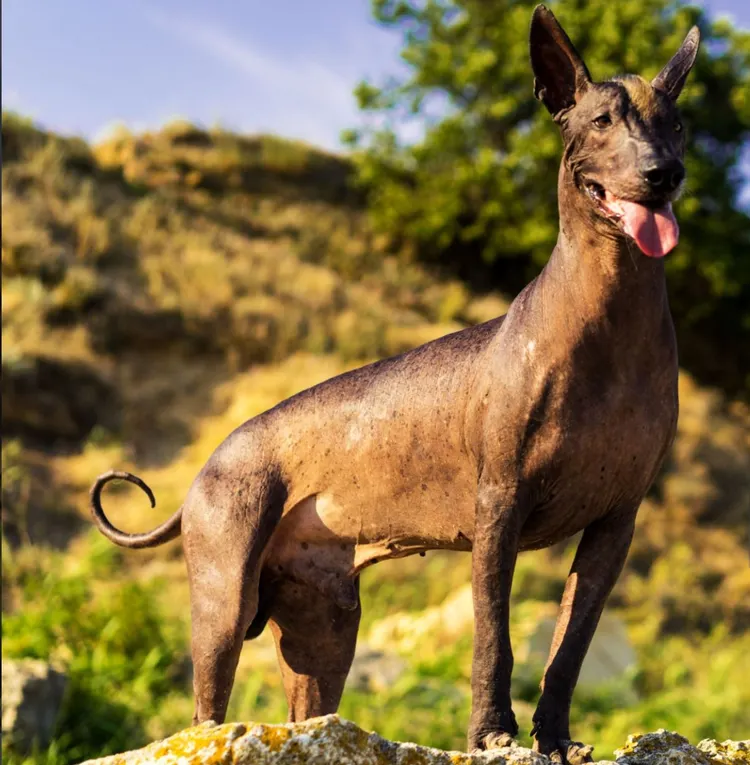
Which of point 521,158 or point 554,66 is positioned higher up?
point 521,158

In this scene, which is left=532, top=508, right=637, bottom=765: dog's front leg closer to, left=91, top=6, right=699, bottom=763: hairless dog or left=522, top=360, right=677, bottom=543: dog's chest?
left=91, top=6, right=699, bottom=763: hairless dog

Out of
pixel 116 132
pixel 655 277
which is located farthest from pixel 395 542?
pixel 116 132

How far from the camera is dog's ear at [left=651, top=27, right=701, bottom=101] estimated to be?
3.10 meters

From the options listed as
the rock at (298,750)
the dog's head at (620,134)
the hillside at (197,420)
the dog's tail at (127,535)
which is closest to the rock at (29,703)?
the hillside at (197,420)

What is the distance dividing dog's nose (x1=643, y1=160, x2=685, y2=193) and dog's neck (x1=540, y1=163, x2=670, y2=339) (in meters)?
0.27

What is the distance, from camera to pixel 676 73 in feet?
10.3

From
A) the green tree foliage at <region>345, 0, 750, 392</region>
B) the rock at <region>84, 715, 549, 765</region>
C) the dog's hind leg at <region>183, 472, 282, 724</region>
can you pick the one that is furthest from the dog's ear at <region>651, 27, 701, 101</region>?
the green tree foliage at <region>345, 0, 750, 392</region>

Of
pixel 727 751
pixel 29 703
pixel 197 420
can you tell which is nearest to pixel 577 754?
pixel 727 751

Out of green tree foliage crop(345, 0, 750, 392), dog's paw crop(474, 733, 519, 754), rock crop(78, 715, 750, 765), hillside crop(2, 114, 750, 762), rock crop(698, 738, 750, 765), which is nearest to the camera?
rock crop(78, 715, 750, 765)

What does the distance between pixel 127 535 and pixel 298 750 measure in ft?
5.28

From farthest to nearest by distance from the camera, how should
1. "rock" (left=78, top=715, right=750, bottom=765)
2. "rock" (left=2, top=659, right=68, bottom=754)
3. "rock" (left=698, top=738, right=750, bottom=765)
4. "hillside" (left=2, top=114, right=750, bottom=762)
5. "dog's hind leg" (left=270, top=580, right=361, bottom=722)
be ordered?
"hillside" (left=2, top=114, right=750, bottom=762) → "rock" (left=2, top=659, right=68, bottom=754) → "dog's hind leg" (left=270, top=580, right=361, bottom=722) → "rock" (left=698, top=738, right=750, bottom=765) → "rock" (left=78, top=715, right=750, bottom=765)

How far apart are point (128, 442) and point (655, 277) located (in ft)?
37.7

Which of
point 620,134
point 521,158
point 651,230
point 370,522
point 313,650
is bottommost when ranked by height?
point 313,650

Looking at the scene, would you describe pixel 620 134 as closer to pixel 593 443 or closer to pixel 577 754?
pixel 593 443
